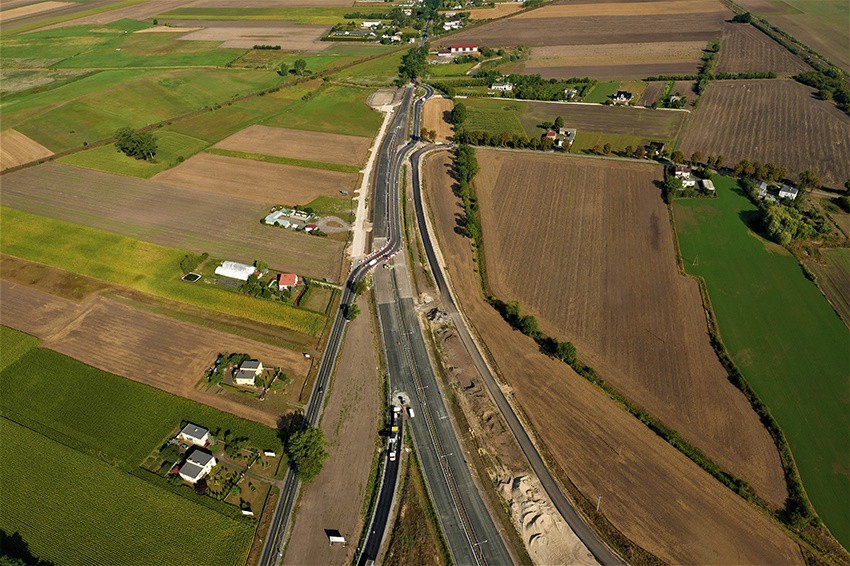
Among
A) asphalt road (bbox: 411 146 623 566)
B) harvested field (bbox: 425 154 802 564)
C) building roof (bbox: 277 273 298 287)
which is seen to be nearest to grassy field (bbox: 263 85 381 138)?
asphalt road (bbox: 411 146 623 566)

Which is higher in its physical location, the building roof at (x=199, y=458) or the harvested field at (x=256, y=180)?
the harvested field at (x=256, y=180)

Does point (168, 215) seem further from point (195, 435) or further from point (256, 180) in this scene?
point (195, 435)

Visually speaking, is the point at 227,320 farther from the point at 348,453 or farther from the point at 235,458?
the point at 348,453

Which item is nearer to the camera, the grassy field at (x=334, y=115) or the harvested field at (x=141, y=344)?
the harvested field at (x=141, y=344)

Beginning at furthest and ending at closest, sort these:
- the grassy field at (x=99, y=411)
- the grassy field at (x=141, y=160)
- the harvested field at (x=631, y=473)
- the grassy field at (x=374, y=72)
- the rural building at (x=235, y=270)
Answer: the grassy field at (x=374, y=72) → the grassy field at (x=141, y=160) → the rural building at (x=235, y=270) → the grassy field at (x=99, y=411) → the harvested field at (x=631, y=473)

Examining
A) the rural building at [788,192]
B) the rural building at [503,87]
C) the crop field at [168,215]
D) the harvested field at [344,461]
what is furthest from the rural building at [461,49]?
the harvested field at [344,461]

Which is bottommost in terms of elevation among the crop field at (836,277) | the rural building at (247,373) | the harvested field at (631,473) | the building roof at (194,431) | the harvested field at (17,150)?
the harvested field at (631,473)

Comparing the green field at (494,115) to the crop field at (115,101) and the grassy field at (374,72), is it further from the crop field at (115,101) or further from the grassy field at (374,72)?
the crop field at (115,101)
